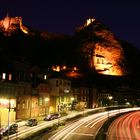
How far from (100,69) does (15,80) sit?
132 m

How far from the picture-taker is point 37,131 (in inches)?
2151

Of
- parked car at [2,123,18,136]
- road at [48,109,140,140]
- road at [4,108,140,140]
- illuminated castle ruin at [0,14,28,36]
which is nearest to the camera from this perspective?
parked car at [2,123,18,136]

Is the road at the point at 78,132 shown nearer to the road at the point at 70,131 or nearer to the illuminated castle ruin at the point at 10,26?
the road at the point at 70,131

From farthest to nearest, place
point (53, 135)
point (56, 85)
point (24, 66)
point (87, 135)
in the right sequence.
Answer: point (56, 85)
point (24, 66)
point (87, 135)
point (53, 135)

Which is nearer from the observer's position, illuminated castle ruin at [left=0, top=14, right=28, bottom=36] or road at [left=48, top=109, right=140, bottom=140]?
road at [left=48, top=109, right=140, bottom=140]

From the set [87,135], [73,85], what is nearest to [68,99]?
[73,85]

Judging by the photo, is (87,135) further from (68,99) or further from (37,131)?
(68,99)

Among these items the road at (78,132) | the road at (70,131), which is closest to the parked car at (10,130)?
the road at (70,131)

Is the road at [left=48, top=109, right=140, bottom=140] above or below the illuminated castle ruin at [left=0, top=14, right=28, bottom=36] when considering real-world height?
below

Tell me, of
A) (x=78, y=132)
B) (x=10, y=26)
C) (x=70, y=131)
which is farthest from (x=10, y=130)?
(x=10, y=26)

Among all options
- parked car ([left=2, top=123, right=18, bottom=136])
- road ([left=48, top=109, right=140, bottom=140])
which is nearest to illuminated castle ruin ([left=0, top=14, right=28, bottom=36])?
road ([left=48, top=109, right=140, bottom=140])

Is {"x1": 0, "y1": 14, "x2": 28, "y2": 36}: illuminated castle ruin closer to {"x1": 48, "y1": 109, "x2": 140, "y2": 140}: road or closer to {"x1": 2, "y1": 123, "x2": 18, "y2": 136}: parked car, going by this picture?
{"x1": 48, "y1": 109, "x2": 140, "y2": 140}: road

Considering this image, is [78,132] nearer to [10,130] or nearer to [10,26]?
[10,130]

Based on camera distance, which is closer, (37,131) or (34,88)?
(37,131)
